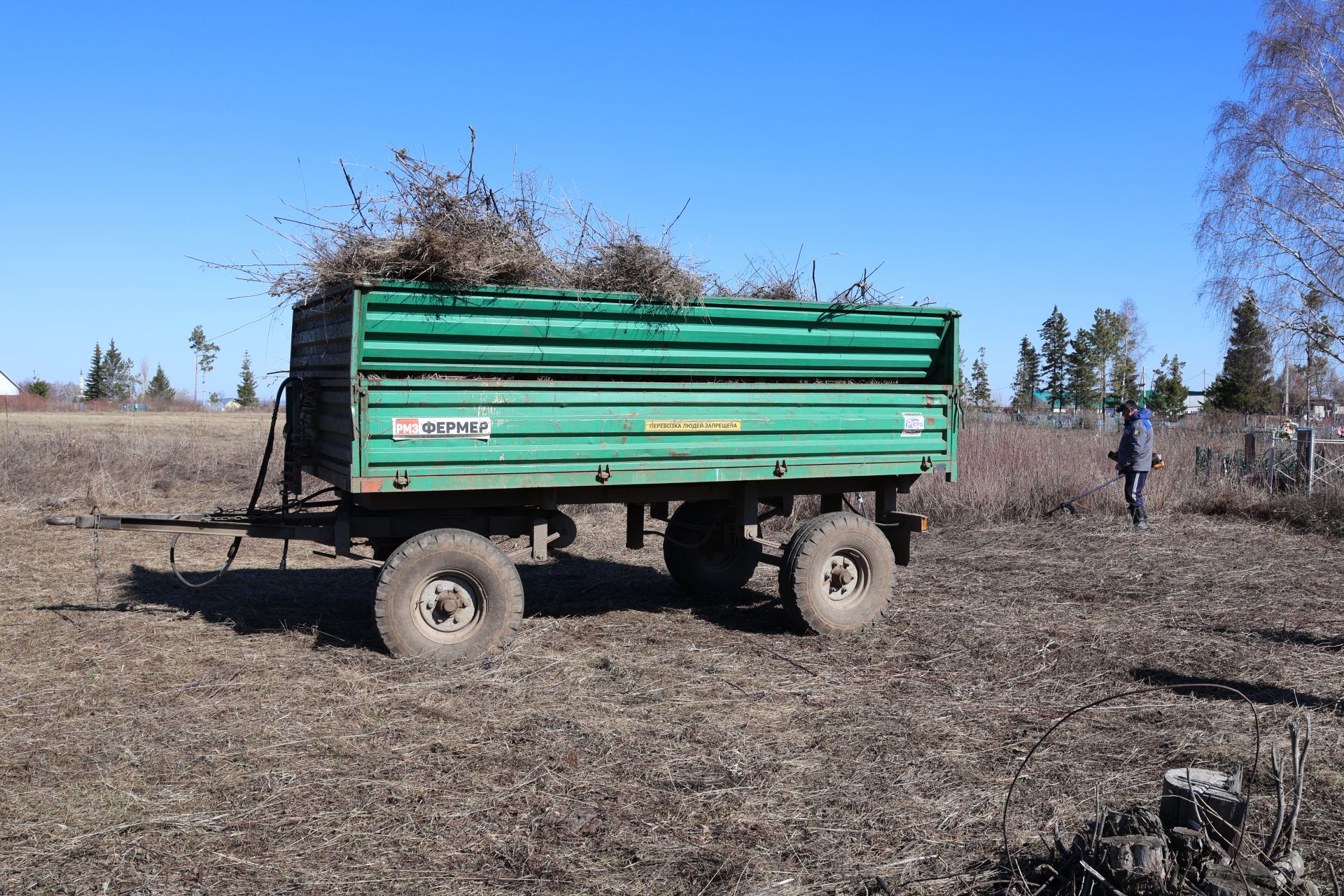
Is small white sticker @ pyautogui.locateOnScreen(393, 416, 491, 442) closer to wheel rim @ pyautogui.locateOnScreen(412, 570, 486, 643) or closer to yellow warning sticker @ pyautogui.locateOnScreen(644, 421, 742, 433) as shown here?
wheel rim @ pyautogui.locateOnScreen(412, 570, 486, 643)

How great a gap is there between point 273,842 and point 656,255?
4.11 m

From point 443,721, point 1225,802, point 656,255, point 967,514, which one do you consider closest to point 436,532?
point 443,721

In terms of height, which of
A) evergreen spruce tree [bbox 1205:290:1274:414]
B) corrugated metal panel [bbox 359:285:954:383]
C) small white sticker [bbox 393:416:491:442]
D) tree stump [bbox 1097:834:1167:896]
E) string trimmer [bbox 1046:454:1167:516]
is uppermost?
evergreen spruce tree [bbox 1205:290:1274:414]

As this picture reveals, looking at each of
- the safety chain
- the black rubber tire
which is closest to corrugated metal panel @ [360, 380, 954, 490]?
the black rubber tire

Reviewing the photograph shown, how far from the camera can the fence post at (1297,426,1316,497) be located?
530 inches

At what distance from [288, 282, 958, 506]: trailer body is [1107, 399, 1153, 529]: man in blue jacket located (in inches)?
244

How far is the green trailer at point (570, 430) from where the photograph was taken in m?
5.81

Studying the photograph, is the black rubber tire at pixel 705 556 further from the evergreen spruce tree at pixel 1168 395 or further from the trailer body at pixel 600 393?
the evergreen spruce tree at pixel 1168 395

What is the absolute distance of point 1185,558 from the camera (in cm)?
1038

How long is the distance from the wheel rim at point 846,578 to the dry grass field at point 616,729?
0.32 meters

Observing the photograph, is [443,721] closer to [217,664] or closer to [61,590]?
[217,664]

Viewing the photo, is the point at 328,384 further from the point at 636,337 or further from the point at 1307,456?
the point at 1307,456

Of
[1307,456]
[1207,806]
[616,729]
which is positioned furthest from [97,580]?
[1307,456]

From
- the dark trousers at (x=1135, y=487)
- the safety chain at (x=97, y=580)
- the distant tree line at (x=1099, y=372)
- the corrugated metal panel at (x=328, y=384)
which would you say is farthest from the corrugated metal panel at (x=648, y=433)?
the distant tree line at (x=1099, y=372)
